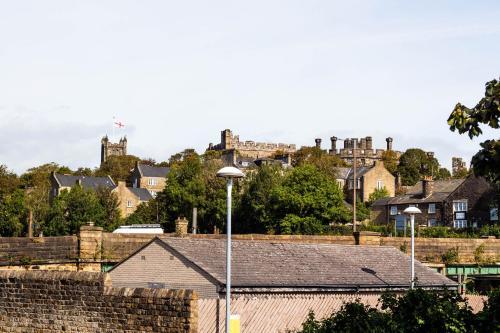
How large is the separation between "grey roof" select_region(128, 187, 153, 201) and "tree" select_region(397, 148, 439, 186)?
147 feet

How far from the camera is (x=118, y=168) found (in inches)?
6142

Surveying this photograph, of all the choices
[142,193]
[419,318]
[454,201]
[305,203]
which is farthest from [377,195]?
[419,318]

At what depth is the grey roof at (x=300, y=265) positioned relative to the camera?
24.5 meters

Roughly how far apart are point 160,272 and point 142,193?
10023cm

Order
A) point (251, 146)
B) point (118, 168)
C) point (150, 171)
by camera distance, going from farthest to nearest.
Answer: point (251, 146)
point (118, 168)
point (150, 171)

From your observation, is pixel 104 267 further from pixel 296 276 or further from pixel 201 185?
pixel 201 185

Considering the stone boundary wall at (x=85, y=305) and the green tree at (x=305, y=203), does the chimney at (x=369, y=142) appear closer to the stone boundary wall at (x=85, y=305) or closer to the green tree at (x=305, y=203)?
the green tree at (x=305, y=203)

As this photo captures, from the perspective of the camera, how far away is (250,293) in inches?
926

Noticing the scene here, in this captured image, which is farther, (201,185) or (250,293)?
(201,185)

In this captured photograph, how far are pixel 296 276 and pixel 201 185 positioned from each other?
65673mm

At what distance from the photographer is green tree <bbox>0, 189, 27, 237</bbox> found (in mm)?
94625

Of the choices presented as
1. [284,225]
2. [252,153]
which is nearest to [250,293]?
[284,225]

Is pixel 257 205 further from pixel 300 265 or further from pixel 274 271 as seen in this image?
pixel 274 271

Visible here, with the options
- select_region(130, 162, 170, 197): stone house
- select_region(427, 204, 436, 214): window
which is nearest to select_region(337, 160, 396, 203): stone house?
select_region(427, 204, 436, 214): window
